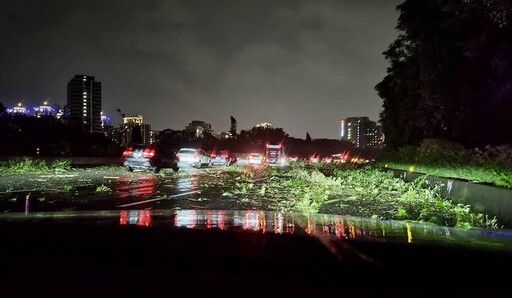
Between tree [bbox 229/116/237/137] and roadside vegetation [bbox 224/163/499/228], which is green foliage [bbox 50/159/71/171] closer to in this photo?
roadside vegetation [bbox 224/163/499/228]

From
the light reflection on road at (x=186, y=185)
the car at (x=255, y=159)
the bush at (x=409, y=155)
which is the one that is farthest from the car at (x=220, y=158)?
the light reflection on road at (x=186, y=185)

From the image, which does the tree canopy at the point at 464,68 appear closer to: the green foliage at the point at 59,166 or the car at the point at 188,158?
the car at the point at 188,158

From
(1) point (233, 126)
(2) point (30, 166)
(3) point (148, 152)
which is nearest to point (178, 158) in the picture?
(3) point (148, 152)

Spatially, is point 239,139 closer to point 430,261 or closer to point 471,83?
point 471,83

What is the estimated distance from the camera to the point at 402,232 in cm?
844

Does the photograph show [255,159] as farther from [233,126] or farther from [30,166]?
[233,126]

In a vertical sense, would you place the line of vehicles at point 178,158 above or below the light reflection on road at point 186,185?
above

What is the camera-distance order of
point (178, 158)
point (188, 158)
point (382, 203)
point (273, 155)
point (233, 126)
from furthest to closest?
point (233, 126) < point (273, 155) < point (188, 158) < point (178, 158) < point (382, 203)

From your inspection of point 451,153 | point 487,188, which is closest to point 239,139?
point 451,153

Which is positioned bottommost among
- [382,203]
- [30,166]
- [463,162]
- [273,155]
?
[382,203]

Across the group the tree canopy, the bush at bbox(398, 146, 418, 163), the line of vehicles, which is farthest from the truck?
the bush at bbox(398, 146, 418, 163)

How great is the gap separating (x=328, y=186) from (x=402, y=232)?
12419 mm

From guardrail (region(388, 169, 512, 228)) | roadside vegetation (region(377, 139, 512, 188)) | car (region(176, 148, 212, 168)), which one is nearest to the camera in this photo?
guardrail (region(388, 169, 512, 228))

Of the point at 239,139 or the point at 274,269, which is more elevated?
the point at 239,139
